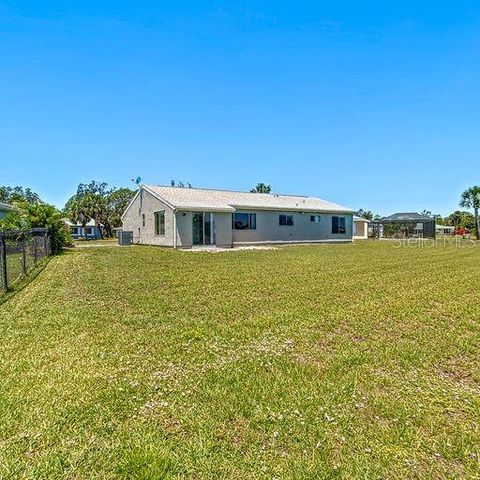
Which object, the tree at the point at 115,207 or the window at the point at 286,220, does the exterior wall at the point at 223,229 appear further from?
the tree at the point at 115,207

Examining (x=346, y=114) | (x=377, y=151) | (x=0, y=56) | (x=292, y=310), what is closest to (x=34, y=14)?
(x=0, y=56)

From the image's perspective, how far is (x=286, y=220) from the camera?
82.3 feet

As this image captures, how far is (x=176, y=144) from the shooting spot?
2494 centimetres

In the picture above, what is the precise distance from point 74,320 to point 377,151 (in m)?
24.1

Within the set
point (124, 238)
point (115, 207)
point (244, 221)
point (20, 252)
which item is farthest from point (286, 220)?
point (115, 207)

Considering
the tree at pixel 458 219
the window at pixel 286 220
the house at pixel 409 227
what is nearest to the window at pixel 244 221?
the window at pixel 286 220

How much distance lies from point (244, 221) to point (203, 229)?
3.61 meters

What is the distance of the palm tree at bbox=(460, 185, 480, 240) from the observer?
4219cm

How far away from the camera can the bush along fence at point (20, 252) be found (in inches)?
309

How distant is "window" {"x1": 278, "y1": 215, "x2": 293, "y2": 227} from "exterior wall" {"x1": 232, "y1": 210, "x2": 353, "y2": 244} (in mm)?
224

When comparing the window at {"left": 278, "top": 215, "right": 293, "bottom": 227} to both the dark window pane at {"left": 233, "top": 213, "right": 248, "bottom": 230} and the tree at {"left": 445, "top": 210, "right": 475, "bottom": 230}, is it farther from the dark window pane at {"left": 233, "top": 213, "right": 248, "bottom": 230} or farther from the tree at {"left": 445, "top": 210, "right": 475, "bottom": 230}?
the tree at {"left": 445, "top": 210, "right": 475, "bottom": 230}

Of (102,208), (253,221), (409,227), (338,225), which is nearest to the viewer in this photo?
(253,221)

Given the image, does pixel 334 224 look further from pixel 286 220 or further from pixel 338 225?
pixel 286 220

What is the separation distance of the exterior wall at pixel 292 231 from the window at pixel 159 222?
15.4 ft
